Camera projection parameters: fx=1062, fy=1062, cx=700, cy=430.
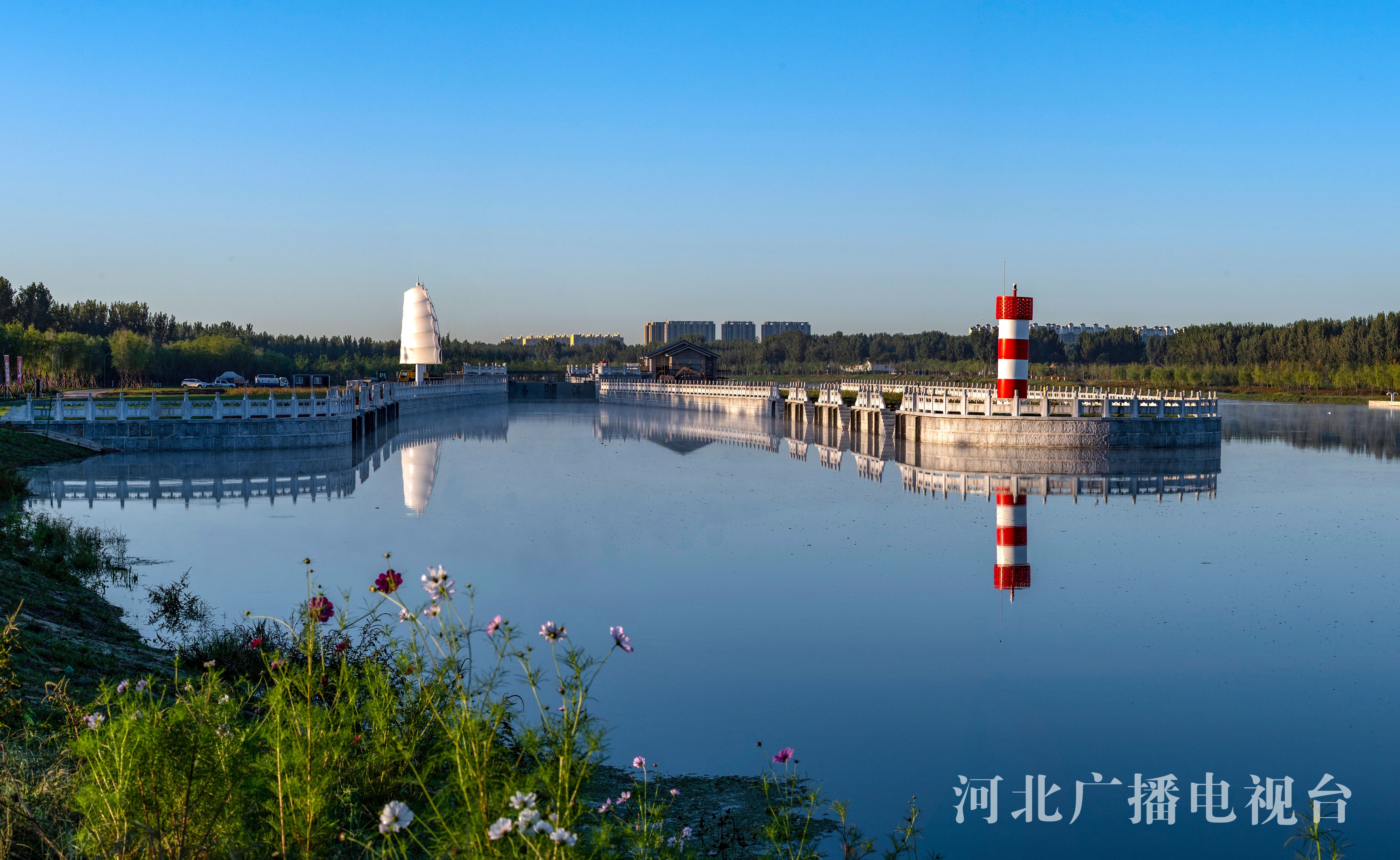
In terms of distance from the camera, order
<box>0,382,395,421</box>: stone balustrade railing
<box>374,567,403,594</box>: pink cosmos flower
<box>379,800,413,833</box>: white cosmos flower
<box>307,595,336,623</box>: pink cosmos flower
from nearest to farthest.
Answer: <box>379,800,413,833</box>: white cosmos flower
<box>374,567,403,594</box>: pink cosmos flower
<box>307,595,336,623</box>: pink cosmos flower
<box>0,382,395,421</box>: stone balustrade railing

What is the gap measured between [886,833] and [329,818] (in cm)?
344

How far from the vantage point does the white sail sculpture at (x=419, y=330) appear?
277 ft

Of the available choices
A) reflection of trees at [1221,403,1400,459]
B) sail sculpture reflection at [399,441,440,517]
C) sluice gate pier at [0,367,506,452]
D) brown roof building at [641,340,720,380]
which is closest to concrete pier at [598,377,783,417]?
brown roof building at [641,340,720,380]

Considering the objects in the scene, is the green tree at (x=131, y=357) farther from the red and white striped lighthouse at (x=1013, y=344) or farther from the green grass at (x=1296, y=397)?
the green grass at (x=1296, y=397)

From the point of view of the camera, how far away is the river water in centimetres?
769

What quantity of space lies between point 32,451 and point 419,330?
184ft

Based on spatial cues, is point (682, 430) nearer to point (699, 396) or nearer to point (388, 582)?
point (699, 396)

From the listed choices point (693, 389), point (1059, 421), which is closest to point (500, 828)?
point (1059, 421)

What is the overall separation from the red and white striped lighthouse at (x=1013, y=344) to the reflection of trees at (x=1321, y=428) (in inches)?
385

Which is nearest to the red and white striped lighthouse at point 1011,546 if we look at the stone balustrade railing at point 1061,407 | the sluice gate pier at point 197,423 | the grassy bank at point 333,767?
the grassy bank at point 333,767

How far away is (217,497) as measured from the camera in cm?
2352

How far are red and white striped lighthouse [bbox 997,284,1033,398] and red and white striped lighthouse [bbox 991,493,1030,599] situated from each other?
37.7 feet

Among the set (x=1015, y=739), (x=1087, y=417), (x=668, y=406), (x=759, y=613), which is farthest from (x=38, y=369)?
(x=1015, y=739)

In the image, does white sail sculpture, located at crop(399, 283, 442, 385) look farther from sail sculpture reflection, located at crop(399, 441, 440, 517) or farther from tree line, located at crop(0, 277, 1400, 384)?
sail sculpture reflection, located at crop(399, 441, 440, 517)
